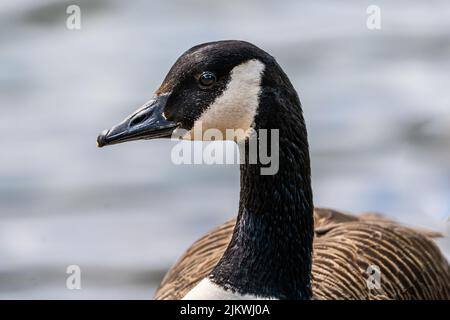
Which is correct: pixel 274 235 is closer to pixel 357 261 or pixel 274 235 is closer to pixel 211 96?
pixel 211 96

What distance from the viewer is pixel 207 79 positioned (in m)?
5.86

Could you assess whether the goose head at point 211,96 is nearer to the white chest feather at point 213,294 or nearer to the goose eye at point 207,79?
the goose eye at point 207,79

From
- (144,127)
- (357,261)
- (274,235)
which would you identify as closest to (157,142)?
(357,261)

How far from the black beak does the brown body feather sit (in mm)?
1095

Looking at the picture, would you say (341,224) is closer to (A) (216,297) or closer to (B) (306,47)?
(A) (216,297)

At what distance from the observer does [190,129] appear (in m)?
5.95

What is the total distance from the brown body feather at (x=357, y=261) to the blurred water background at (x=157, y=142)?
1.34 metres

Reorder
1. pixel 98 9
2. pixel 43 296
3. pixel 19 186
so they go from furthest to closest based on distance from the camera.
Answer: pixel 98 9, pixel 19 186, pixel 43 296

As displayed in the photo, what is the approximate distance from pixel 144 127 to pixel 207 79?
0.35 meters

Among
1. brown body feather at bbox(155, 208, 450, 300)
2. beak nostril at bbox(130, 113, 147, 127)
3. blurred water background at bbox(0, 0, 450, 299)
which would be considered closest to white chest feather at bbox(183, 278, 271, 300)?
brown body feather at bbox(155, 208, 450, 300)

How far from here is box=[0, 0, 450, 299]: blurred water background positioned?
30.0 ft

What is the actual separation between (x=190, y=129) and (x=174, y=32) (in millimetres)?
5481

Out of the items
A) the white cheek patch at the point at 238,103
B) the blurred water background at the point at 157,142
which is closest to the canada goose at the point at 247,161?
the white cheek patch at the point at 238,103
